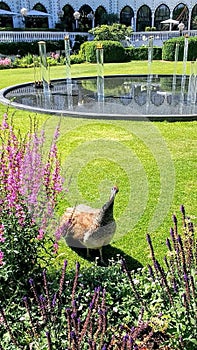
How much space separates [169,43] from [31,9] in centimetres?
2264

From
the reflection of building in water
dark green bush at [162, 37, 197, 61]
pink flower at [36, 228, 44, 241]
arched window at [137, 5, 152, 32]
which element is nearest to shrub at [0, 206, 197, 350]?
pink flower at [36, 228, 44, 241]

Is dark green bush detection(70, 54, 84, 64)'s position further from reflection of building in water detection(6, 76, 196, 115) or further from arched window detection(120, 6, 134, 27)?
arched window detection(120, 6, 134, 27)

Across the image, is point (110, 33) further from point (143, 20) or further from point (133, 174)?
point (133, 174)

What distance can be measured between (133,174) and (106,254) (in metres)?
2.02

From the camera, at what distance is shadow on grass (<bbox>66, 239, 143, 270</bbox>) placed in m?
3.56

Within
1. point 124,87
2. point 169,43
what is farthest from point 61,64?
point 124,87

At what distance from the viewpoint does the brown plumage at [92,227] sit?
334cm

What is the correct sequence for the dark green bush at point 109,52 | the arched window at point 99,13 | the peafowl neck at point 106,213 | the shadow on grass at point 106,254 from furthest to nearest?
the arched window at point 99,13 < the dark green bush at point 109,52 < the shadow on grass at point 106,254 < the peafowl neck at point 106,213

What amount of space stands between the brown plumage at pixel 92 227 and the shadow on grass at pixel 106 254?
6cm

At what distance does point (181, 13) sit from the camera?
4394 centimetres

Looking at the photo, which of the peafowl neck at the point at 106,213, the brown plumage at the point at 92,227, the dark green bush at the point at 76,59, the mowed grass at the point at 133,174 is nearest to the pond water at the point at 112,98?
the mowed grass at the point at 133,174

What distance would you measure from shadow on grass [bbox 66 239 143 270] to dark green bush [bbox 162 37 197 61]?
20909 millimetres

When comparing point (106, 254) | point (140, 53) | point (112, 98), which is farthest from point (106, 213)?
point (140, 53)

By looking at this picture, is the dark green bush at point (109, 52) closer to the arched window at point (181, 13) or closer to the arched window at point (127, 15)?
the arched window at point (181, 13)
